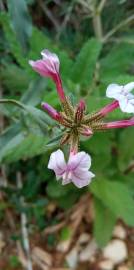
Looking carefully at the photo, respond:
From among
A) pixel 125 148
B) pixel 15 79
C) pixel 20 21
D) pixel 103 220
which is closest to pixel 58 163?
pixel 20 21

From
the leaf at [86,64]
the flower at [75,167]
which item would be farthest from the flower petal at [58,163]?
the leaf at [86,64]

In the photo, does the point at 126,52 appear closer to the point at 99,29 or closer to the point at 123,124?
the point at 99,29

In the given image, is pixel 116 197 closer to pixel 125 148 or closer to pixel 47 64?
pixel 125 148

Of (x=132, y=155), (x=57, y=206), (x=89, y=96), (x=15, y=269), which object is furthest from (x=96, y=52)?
(x=15, y=269)

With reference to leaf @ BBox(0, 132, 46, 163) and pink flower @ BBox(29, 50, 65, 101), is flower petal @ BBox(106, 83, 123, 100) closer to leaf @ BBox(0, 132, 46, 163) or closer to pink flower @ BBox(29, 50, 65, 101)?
pink flower @ BBox(29, 50, 65, 101)

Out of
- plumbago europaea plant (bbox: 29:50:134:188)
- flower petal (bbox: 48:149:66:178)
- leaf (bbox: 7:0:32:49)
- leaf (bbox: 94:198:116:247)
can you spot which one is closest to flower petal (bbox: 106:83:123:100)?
plumbago europaea plant (bbox: 29:50:134:188)

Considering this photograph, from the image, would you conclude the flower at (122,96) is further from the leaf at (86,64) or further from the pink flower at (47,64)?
the leaf at (86,64)
